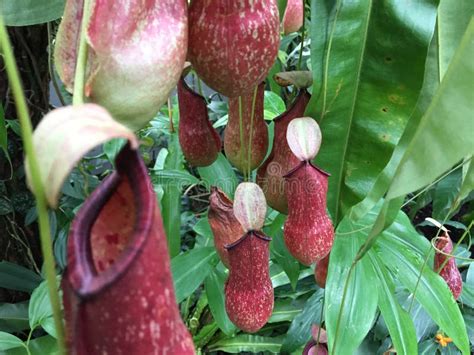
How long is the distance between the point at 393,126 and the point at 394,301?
44cm

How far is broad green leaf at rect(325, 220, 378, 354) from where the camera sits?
708 mm

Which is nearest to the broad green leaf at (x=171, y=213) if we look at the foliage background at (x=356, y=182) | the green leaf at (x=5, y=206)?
the foliage background at (x=356, y=182)

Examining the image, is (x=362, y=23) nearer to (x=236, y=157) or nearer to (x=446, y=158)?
(x=446, y=158)

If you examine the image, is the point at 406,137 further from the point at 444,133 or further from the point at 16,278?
the point at 16,278

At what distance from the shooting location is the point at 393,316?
813 mm

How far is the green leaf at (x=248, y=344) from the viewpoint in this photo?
4.19 ft

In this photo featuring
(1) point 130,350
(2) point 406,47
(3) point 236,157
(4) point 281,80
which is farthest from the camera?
(3) point 236,157

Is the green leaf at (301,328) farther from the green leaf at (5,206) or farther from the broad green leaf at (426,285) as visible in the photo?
the green leaf at (5,206)

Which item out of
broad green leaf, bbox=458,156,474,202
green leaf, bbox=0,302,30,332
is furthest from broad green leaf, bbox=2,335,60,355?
broad green leaf, bbox=458,156,474,202

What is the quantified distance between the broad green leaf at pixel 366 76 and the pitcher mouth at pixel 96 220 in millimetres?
281

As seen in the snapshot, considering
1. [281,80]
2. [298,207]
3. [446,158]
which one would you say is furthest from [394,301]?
[446,158]

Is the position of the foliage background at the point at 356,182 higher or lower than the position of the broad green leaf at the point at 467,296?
higher

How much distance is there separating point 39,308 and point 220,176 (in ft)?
1.47

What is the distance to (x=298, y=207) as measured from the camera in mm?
666
